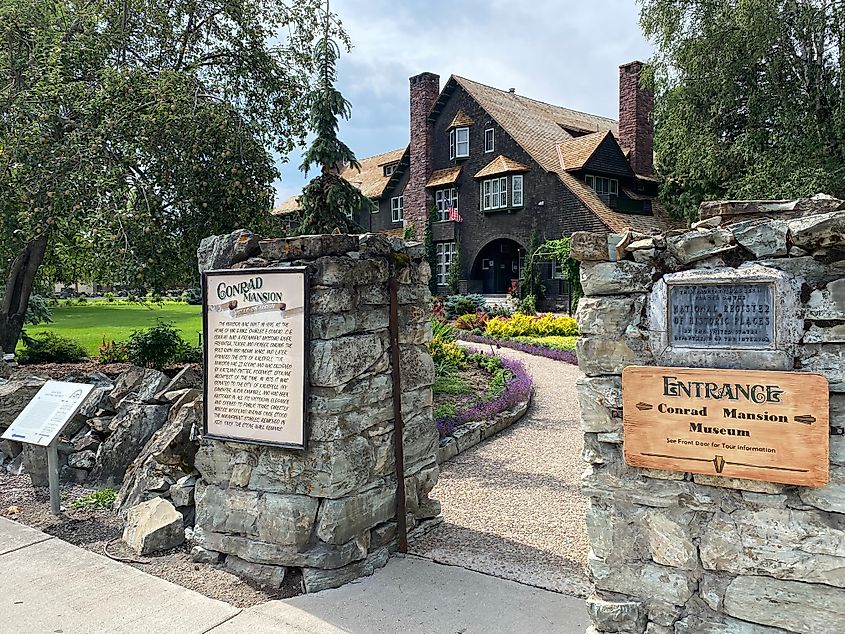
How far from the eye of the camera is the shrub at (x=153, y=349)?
30.4 ft

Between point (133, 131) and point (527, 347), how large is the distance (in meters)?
10.7

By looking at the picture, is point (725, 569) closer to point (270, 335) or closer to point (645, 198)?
point (270, 335)

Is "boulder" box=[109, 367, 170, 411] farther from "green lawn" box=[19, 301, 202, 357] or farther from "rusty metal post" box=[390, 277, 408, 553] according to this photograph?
"green lawn" box=[19, 301, 202, 357]

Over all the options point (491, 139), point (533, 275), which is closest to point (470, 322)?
point (533, 275)

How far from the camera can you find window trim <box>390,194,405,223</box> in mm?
31266

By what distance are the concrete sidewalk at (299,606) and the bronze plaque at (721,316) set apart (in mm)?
1753

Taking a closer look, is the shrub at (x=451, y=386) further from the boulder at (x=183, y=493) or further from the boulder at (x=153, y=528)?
the boulder at (x=153, y=528)

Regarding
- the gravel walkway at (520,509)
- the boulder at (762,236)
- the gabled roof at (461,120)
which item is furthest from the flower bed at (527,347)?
the gabled roof at (461,120)

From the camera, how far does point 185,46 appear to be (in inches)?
393

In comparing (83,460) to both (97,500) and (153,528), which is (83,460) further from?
(153,528)

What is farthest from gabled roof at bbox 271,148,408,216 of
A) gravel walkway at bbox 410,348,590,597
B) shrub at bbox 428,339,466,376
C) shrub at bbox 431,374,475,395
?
gravel walkway at bbox 410,348,590,597

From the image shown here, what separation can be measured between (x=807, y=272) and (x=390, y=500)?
309 cm

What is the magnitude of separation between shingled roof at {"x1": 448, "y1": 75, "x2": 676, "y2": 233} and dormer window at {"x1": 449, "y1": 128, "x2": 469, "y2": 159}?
142 cm

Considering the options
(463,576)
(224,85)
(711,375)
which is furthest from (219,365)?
(224,85)
